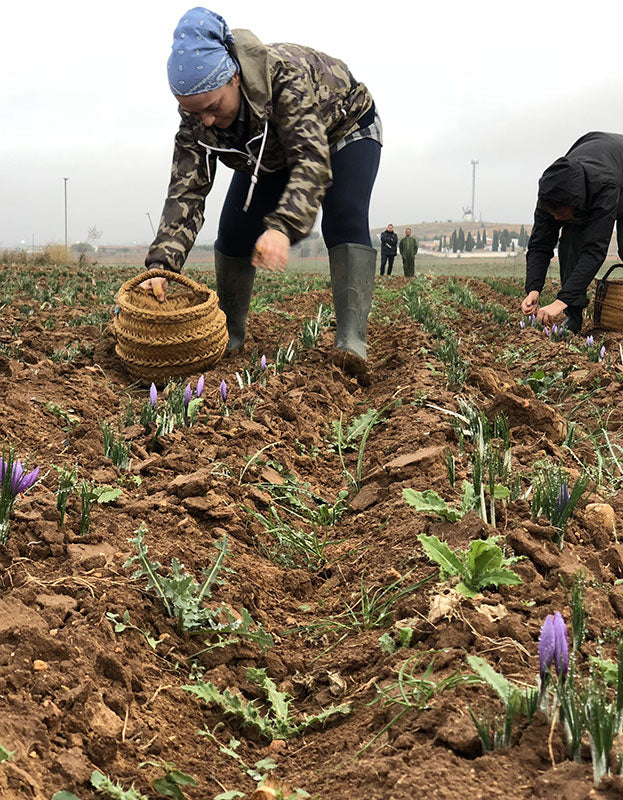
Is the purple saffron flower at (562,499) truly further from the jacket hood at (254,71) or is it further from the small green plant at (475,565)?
the jacket hood at (254,71)

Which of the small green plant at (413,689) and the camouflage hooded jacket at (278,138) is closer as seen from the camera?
the small green plant at (413,689)

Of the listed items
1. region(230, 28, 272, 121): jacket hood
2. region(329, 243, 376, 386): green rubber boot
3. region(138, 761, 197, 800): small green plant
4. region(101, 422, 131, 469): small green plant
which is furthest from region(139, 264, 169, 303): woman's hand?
region(138, 761, 197, 800): small green plant

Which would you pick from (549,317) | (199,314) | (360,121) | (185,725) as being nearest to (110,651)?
(185,725)

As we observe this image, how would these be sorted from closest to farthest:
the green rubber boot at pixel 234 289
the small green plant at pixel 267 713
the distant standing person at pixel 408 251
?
the small green plant at pixel 267 713 → the green rubber boot at pixel 234 289 → the distant standing person at pixel 408 251

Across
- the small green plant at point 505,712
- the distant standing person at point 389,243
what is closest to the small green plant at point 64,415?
the small green plant at point 505,712

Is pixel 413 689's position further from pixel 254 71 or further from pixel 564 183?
pixel 564 183

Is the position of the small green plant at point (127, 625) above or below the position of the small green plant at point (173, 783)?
above

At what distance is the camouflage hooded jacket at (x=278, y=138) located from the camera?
146 inches

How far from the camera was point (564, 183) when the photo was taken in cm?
582

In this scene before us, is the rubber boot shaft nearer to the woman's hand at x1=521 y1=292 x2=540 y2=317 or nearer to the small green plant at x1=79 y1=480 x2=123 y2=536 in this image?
the woman's hand at x1=521 y1=292 x2=540 y2=317

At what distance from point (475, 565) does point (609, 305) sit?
5.70 meters

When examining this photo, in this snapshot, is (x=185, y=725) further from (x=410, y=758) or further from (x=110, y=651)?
(x=410, y=758)

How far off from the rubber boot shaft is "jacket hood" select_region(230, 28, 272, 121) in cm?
110

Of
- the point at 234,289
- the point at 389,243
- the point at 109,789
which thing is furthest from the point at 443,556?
the point at 389,243
